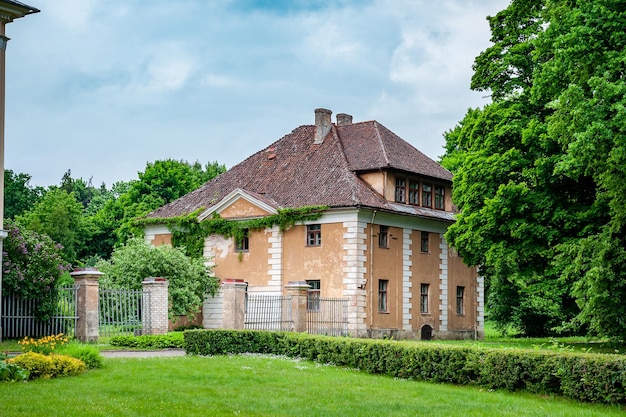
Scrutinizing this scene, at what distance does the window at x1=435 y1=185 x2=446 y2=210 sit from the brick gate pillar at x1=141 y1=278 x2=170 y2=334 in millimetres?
17447

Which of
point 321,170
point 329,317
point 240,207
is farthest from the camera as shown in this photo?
point 321,170

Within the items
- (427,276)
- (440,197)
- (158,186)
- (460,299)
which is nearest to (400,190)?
(440,197)

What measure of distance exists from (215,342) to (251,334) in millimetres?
1193

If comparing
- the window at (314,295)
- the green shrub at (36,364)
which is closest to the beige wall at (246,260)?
the window at (314,295)

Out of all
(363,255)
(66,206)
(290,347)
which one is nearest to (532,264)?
(363,255)

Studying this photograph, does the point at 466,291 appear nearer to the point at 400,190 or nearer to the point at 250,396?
the point at 400,190

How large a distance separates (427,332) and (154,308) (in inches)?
637

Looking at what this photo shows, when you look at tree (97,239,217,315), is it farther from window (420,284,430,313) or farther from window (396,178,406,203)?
window (420,284,430,313)

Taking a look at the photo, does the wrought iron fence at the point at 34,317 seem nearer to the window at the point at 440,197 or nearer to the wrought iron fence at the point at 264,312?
the wrought iron fence at the point at 264,312

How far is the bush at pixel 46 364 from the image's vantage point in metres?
18.4

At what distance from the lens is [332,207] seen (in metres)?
40.3

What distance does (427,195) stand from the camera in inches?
1753

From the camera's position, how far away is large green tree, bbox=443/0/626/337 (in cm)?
2642

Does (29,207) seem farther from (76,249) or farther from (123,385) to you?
(123,385)
